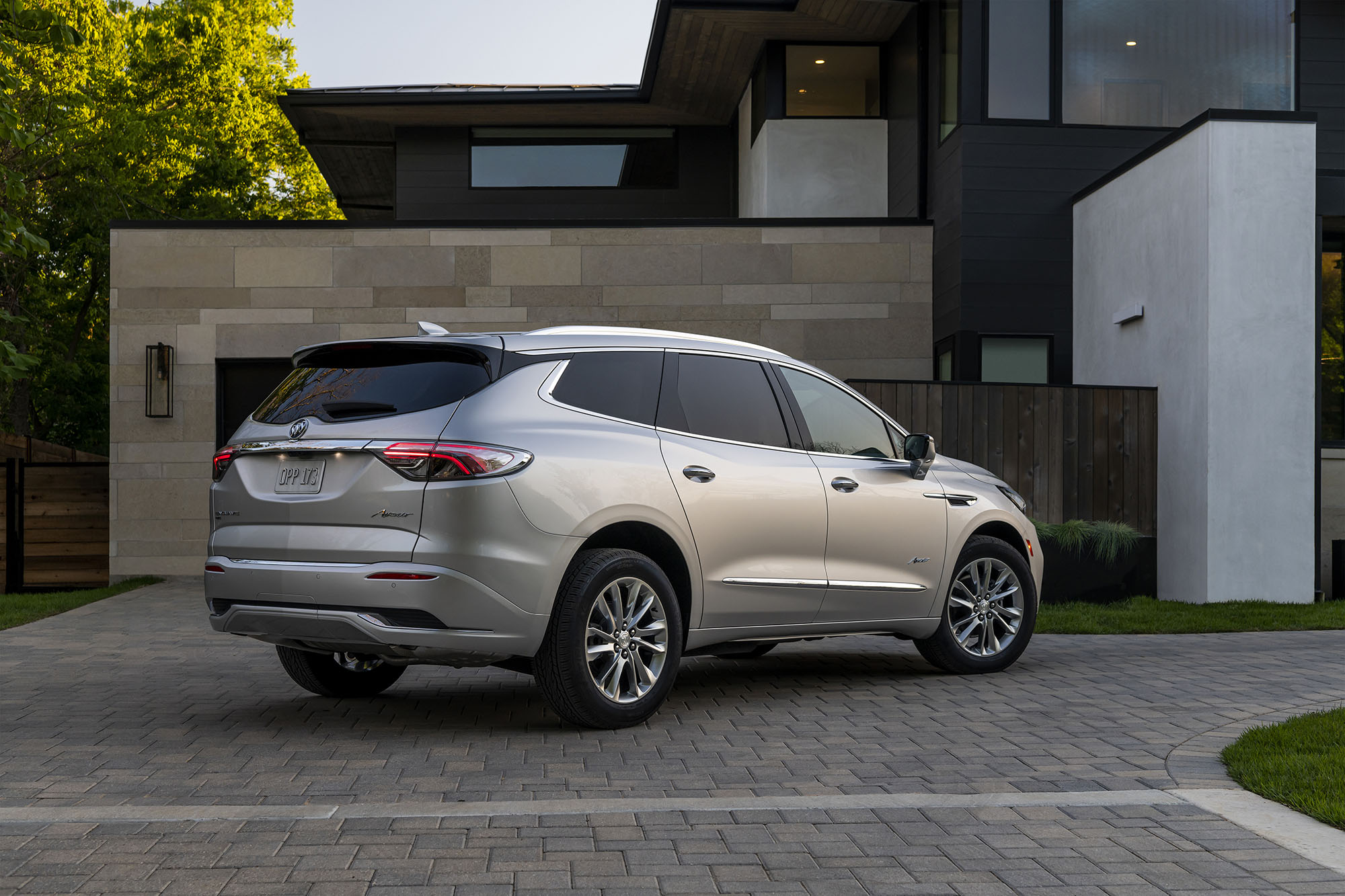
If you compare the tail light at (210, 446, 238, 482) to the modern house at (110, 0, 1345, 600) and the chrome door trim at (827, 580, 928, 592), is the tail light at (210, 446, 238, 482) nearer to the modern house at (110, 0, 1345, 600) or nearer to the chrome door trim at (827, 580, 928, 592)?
the chrome door trim at (827, 580, 928, 592)

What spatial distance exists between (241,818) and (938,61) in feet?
45.0

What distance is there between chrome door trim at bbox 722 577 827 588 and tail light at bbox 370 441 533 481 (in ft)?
5.05

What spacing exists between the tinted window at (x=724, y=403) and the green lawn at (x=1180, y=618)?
169 inches

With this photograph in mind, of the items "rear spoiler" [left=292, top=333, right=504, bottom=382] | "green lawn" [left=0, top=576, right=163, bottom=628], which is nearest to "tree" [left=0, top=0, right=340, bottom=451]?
"green lawn" [left=0, top=576, right=163, bottom=628]

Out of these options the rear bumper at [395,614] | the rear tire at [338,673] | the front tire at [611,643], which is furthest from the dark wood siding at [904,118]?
the rear bumper at [395,614]

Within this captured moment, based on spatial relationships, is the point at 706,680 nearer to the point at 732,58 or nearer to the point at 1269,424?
the point at 1269,424

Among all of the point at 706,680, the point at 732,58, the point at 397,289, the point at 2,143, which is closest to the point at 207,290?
the point at 397,289

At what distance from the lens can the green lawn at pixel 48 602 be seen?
39.7 feet

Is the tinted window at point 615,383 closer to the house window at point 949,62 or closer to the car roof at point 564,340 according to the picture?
the car roof at point 564,340

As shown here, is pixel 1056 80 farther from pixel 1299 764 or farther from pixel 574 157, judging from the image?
pixel 1299 764

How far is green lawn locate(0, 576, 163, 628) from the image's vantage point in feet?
39.7

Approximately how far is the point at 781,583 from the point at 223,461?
2831mm

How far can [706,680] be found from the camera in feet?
27.5

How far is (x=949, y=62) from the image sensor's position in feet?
52.2
